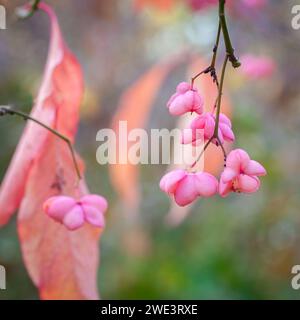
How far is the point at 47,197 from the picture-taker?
80 cm

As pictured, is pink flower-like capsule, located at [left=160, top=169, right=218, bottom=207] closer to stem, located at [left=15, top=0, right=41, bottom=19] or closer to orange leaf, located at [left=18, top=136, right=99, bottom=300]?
orange leaf, located at [left=18, top=136, right=99, bottom=300]

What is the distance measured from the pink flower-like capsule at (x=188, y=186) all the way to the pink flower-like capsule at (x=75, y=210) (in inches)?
3.6

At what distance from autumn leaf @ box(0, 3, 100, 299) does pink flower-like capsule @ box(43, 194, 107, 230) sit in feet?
0.14

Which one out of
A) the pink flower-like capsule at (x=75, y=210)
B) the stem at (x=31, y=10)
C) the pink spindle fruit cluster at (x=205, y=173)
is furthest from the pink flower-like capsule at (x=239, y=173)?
the stem at (x=31, y=10)

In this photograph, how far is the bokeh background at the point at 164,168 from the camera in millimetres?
2010

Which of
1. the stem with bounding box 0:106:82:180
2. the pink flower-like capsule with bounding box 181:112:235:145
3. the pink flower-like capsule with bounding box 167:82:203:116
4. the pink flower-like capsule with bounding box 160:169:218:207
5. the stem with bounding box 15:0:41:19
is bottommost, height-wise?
the pink flower-like capsule with bounding box 160:169:218:207

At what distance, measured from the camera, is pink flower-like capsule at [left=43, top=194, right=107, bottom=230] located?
71 centimetres

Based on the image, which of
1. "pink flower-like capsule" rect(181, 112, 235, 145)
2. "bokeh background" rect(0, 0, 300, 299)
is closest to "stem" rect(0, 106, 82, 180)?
"pink flower-like capsule" rect(181, 112, 235, 145)

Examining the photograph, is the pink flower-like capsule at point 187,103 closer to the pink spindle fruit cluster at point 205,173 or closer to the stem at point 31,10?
the pink spindle fruit cluster at point 205,173
